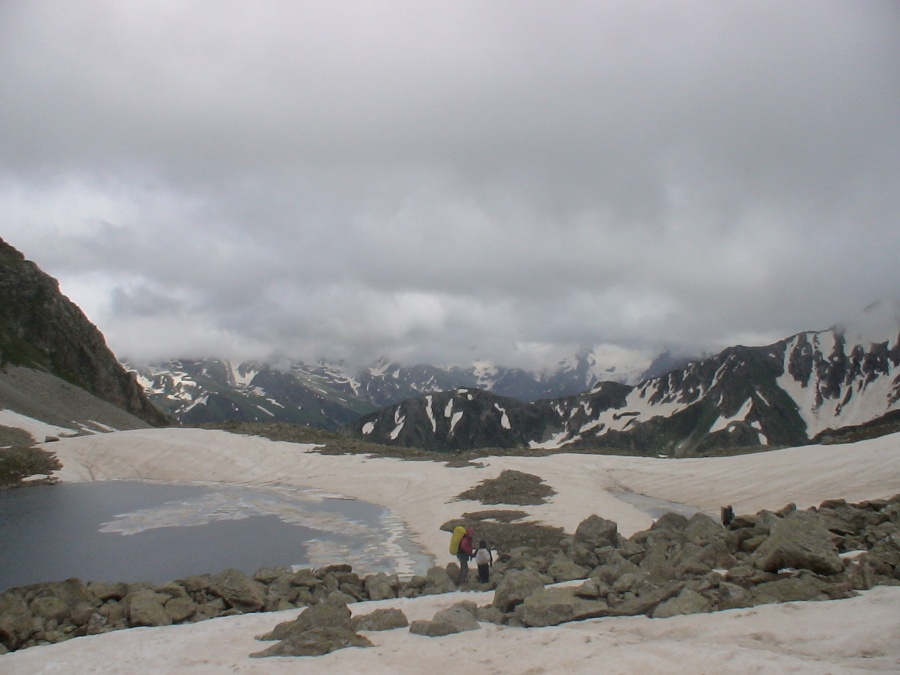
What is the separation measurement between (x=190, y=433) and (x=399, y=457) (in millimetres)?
27704

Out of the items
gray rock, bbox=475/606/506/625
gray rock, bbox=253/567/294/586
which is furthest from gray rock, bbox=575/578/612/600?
gray rock, bbox=253/567/294/586

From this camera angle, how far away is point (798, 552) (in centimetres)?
1420

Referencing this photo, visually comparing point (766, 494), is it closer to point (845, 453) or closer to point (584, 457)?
point (845, 453)

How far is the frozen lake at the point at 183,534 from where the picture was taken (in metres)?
24.7

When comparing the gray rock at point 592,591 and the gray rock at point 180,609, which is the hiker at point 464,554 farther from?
the gray rock at point 180,609

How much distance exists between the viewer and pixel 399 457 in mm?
65000

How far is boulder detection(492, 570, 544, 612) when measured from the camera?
44.5ft

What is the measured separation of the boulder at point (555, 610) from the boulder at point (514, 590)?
1.75 ft

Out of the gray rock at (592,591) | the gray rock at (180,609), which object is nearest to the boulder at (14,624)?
the gray rock at (180,609)

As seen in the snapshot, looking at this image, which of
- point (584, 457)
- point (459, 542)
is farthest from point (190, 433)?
point (459, 542)

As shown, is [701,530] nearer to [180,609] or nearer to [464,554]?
[464,554]

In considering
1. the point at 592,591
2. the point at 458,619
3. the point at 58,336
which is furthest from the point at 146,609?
the point at 58,336

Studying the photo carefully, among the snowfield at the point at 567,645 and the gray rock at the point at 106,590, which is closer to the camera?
the snowfield at the point at 567,645

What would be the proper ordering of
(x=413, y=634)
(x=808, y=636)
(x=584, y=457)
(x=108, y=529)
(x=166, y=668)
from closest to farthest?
(x=808, y=636)
(x=166, y=668)
(x=413, y=634)
(x=108, y=529)
(x=584, y=457)
